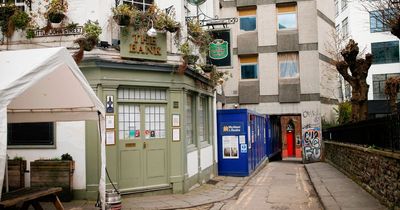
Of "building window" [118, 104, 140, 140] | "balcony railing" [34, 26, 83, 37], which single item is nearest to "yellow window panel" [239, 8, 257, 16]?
"building window" [118, 104, 140, 140]

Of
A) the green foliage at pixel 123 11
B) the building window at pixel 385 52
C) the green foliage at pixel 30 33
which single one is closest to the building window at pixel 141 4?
the green foliage at pixel 123 11

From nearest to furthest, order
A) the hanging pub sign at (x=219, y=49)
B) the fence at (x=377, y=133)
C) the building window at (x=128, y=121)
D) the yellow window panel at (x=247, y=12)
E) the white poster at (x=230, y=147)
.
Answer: the fence at (x=377, y=133), the building window at (x=128, y=121), the hanging pub sign at (x=219, y=49), the white poster at (x=230, y=147), the yellow window panel at (x=247, y=12)

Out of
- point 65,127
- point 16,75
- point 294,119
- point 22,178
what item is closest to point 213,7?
point 65,127

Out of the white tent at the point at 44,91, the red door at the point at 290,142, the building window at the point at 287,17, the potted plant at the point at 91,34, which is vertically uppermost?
the building window at the point at 287,17

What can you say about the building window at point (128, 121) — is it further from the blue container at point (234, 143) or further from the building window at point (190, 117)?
the blue container at point (234, 143)

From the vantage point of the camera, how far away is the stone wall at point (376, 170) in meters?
8.72

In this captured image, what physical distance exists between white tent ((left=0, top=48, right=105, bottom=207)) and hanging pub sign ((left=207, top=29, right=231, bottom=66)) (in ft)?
23.4

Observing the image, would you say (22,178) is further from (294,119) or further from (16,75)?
(294,119)

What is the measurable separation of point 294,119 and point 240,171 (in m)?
22.9

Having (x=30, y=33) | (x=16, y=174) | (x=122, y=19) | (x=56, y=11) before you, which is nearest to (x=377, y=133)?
(x=122, y=19)

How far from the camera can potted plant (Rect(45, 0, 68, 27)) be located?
1116 centimetres

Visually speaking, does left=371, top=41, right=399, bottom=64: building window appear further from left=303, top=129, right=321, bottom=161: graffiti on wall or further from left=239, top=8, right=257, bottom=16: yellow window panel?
left=239, top=8, right=257, bottom=16: yellow window panel

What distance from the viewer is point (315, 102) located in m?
24.8

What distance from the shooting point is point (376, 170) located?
10.6 metres
